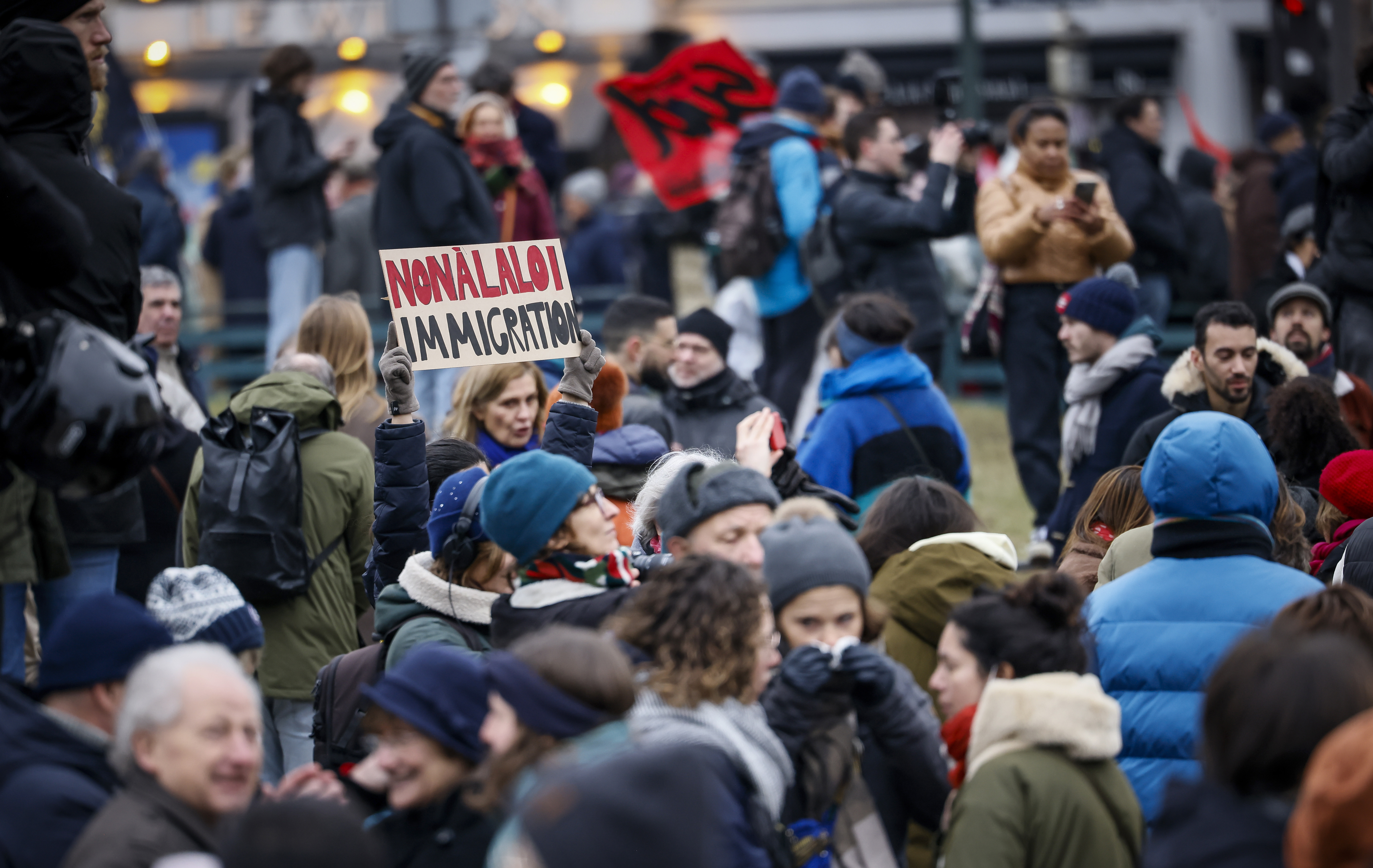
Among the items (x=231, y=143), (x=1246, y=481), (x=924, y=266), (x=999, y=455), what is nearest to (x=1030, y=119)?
(x=924, y=266)

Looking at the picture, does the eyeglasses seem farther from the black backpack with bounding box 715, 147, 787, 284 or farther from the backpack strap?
the black backpack with bounding box 715, 147, 787, 284

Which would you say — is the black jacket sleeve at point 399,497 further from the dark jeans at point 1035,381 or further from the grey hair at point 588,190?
the grey hair at point 588,190

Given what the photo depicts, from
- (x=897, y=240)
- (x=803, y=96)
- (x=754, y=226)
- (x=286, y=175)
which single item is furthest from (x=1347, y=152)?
(x=286, y=175)

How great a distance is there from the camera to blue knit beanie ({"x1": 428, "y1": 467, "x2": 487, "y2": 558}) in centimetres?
451

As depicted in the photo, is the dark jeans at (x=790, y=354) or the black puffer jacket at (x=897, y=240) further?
the dark jeans at (x=790, y=354)

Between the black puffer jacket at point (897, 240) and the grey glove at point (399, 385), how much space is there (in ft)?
15.5

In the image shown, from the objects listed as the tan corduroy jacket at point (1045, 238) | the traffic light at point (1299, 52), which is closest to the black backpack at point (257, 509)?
the tan corduroy jacket at point (1045, 238)

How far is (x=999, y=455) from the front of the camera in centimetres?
1215

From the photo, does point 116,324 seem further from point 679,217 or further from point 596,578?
point 679,217

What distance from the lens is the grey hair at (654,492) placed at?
5.25m

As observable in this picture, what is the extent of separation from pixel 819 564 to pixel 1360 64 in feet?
19.2

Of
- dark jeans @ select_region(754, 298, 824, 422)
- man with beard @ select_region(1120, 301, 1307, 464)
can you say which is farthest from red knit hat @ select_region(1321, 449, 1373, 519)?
dark jeans @ select_region(754, 298, 824, 422)

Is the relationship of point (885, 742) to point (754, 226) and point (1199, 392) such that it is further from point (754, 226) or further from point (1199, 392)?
point (754, 226)

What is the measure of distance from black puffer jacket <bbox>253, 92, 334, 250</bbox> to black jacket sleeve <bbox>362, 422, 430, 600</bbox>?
22.5ft
